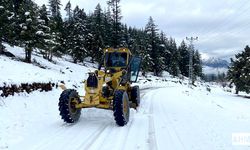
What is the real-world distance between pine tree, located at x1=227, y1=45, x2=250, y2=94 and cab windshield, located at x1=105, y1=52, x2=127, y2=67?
1680 inches

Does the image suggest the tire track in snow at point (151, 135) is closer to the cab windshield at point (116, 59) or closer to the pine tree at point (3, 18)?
the cab windshield at point (116, 59)

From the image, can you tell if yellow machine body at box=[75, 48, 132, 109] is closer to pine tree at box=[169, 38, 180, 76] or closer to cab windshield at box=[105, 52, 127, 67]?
cab windshield at box=[105, 52, 127, 67]

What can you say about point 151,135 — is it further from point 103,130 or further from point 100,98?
point 100,98

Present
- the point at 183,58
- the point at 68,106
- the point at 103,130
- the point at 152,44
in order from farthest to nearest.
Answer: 1. the point at 183,58
2. the point at 152,44
3. the point at 68,106
4. the point at 103,130

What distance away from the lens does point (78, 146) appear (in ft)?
28.0

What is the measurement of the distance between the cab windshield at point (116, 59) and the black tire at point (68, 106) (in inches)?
154

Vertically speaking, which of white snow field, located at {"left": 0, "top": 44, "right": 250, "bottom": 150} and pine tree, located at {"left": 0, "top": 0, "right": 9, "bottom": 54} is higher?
pine tree, located at {"left": 0, "top": 0, "right": 9, "bottom": 54}

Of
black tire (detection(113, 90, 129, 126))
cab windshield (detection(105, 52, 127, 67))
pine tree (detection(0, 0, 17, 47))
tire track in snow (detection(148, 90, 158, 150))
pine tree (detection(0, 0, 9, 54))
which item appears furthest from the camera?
pine tree (detection(0, 0, 17, 47))

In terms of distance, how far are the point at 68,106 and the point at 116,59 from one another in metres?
4.71

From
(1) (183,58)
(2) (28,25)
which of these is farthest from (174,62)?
(2) (28,25)

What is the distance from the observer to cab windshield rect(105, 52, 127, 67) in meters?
15.3

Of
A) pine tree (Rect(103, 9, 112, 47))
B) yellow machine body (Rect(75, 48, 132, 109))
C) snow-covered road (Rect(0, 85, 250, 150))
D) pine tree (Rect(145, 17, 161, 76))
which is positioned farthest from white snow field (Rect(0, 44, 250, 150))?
pine tree (Rect(145, 17, 161, 76))

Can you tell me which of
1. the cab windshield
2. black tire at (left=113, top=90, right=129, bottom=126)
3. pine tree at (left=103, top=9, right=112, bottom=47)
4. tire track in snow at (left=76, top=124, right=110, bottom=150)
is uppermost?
pine tree at (left=103, top=9, right=112, bottom=47)

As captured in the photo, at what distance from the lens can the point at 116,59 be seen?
15414 millimetres
